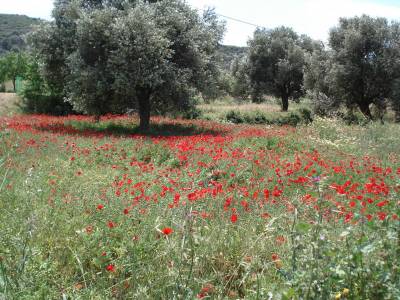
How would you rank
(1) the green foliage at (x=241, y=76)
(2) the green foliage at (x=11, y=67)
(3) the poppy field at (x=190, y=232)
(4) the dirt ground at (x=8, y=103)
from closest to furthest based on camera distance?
(3) the poppy field at (x=190, y=232) → (4) the dirt ground at (x=8, y=103) → (1) the green foliage at (x=241, y=76) → (2) the green foliage at (x=11, y=67)

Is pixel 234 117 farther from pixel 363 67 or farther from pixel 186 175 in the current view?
pixel 186 175

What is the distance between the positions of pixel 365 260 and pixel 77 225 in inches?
126

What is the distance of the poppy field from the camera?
111 inches

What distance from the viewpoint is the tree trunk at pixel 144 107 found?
17.8 meters

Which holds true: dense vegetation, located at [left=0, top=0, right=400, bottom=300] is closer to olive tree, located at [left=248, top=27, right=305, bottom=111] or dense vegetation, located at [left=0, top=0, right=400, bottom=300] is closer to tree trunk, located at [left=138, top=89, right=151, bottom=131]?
tree trunk, located at [left=138, top=89, right=151, bottom=131]

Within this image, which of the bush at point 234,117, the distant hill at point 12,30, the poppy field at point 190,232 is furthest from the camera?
the distant hill at point 12,30

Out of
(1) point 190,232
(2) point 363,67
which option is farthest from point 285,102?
(1) point 190,232

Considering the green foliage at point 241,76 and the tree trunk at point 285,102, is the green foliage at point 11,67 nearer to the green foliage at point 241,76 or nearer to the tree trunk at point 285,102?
the green foliage at point 241,76

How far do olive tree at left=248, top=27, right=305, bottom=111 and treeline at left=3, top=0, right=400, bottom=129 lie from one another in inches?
186

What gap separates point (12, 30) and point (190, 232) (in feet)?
444

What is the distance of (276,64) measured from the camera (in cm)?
3362

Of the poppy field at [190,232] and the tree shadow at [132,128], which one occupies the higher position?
the poppy field at [190,232]

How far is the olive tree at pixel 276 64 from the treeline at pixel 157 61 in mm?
4731

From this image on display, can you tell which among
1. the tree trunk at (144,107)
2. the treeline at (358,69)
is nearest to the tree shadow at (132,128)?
the tree trunk at (144,107)
